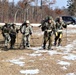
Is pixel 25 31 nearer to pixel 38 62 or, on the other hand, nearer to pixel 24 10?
pixel 38 62

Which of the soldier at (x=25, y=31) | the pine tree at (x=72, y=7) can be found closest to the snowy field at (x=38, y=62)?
the soldier at (x=25, y=31)

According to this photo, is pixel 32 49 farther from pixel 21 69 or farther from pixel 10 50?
pixel 21 69

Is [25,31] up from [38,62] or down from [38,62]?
up

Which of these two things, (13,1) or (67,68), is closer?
(67,68)

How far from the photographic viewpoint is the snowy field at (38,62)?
33.2ft

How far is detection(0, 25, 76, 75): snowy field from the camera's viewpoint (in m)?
10.1

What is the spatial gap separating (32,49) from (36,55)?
182cm

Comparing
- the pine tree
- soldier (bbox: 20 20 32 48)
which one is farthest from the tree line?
soldier (bbox: 20 20 32 48)

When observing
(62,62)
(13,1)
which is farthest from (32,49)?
(13,1)

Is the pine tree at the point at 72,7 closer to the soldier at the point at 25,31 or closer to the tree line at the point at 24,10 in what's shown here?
the tree line at the point at 24,10

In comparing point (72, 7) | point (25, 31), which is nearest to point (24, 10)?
point (72, 7)

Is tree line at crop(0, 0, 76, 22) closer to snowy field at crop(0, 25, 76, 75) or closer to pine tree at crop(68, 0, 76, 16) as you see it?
pine tree at crop(68, 0, 76, 16)

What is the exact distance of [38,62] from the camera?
1155cm

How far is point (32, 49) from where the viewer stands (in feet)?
49.0
